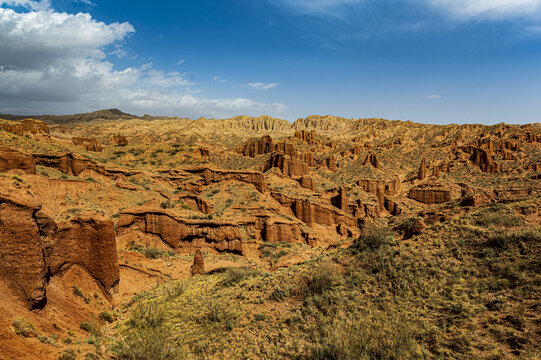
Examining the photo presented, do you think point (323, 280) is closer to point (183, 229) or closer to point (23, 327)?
point (23, 327)

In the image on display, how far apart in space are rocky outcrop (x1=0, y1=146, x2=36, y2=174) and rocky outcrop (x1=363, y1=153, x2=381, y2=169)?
8713cm

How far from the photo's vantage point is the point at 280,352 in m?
8.74

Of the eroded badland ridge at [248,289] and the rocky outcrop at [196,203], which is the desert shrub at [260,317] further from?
the rocky outcrop at [196,203]

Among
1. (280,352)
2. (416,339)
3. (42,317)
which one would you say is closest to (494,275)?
(416,339)

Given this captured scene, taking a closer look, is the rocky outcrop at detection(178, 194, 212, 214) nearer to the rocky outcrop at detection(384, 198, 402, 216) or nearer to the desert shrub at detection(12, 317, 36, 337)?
the desert shrub at detection(12, 317, 36, 337)

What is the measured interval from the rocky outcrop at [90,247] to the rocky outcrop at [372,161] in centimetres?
8706

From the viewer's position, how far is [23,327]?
7105mm

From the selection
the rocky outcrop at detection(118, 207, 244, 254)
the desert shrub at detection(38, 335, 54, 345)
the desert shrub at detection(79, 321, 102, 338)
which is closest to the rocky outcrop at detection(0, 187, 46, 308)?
the desert shrub at detection(38, 335, 54, 345)

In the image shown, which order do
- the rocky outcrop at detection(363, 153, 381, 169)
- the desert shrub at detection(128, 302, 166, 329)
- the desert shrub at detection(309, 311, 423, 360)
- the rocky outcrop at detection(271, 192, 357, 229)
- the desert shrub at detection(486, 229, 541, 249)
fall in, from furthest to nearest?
the rocky outcrop at detection(363, 153, 381, 169) → the rocky outcrop at detection(271, 192, 357, 229) → the desert shrub at detection(128, 302, 166, 329) → the desert shrub at detection(486, 229, 541, 249) → the desert shrub at detection(309, 311, 423, 360)

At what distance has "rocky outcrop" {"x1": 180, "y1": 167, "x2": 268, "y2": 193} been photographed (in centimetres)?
4634

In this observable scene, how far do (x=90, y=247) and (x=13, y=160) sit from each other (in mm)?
9851

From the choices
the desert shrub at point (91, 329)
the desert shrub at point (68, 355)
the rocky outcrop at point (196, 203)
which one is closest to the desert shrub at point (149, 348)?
the desert shrub at point (91, 329)

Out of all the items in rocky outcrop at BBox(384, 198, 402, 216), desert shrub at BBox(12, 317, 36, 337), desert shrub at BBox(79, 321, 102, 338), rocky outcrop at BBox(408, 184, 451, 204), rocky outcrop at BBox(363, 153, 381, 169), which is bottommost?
rocky outcrop at BBox(384, 198, 402, 216)

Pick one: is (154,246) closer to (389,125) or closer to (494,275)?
Result: (494,275)
